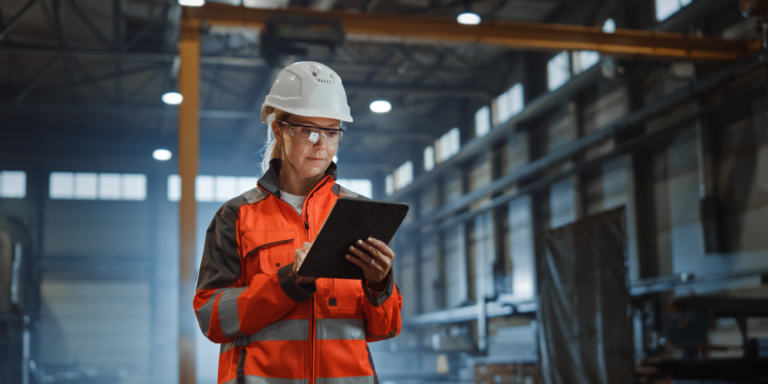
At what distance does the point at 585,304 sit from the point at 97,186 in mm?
20398

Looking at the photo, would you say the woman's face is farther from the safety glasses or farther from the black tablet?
the black tablet

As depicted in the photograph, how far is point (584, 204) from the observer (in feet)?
48.8

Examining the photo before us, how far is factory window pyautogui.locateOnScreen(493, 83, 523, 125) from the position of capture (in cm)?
1758

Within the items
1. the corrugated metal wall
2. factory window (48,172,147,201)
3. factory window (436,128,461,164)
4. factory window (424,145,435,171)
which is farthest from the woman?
factory window (48,172,147,201)

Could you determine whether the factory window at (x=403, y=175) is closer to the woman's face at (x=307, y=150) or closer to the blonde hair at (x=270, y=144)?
the blonde hair at (x=270, y=144)

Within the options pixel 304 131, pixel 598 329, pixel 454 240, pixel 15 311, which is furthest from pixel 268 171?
pixel 454 240

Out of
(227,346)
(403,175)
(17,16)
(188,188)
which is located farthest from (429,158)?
(227,346)

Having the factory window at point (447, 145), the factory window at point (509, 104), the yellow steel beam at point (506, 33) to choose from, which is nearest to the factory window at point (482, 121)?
the factory window at point (509, 104)

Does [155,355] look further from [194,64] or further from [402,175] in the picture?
[194,64]

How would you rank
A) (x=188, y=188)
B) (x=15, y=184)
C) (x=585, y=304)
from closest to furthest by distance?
1. (x=585, y=304)
2. (x=188, y=188)
3. (x=15, y=184)

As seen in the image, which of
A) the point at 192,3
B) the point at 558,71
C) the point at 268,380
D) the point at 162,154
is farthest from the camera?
the point at 162,154

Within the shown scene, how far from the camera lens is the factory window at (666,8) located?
12250mm

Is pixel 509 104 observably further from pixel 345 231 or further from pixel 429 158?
pixel 345 231

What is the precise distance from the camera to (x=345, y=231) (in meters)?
1.80
